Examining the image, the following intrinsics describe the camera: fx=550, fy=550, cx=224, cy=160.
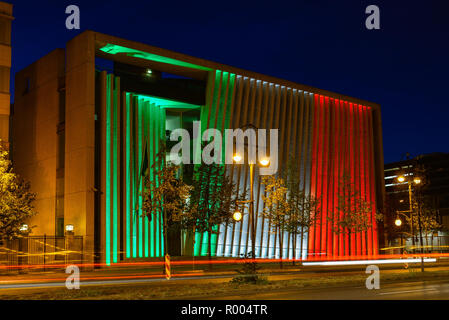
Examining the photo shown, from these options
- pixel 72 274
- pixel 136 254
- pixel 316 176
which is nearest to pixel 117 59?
pixel 136 254

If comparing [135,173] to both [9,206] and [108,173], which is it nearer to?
[108,173]

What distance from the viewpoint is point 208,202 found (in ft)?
138

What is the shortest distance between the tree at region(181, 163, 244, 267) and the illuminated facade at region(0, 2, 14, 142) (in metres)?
15.2

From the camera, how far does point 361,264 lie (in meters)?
43.4

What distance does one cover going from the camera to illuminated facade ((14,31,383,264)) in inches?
1635

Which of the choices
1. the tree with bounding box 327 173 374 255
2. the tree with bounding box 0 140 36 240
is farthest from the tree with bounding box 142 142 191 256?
the tree with bounding box 327 173 374 255

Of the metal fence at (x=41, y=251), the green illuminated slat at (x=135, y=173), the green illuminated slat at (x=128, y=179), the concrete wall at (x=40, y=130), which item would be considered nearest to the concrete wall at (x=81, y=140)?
the metal fence at (x=41, y=251)

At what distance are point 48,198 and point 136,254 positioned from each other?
878 cm

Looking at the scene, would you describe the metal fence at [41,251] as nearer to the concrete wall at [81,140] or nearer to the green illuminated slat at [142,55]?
the concrete wall at [81,140]

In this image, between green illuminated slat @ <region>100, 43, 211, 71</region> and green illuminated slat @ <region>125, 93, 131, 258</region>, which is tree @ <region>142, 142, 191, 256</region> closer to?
green illuminated slat @ <region>125, 93, 131, 258</region>

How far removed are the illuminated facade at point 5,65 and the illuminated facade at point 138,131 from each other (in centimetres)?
376

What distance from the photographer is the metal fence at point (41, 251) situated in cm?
3703
